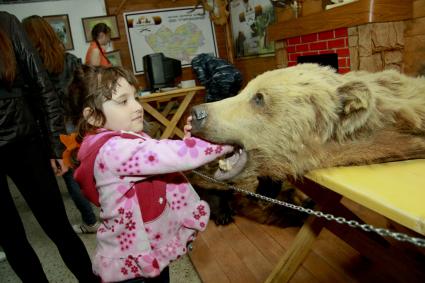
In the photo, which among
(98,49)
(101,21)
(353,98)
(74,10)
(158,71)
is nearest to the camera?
(353,98)

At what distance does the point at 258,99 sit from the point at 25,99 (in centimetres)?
108

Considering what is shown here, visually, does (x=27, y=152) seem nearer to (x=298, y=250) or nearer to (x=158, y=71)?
(x=298, y=250)

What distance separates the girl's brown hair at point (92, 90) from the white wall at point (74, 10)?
4144 mm

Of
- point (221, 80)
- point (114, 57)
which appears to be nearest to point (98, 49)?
point (114, 57)

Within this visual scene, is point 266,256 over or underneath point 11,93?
underneath

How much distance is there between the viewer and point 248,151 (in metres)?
1.05

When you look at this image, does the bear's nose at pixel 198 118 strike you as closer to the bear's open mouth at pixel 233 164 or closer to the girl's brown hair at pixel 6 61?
the bear's open mouth at pixel 233 164

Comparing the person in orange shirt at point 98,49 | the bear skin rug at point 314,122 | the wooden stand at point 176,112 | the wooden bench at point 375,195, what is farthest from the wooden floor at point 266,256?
the person in orange shirt at point 98,49

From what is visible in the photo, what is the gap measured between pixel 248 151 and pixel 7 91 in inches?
42.5

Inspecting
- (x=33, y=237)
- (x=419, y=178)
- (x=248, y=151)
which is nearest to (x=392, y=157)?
(x=419, y=178)

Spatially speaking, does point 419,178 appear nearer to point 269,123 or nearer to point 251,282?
point 269,123

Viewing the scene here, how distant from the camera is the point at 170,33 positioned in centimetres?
520

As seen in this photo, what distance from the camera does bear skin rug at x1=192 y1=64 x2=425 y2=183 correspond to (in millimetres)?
896

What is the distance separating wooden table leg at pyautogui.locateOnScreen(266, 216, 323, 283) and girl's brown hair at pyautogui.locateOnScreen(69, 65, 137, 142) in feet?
3.05
